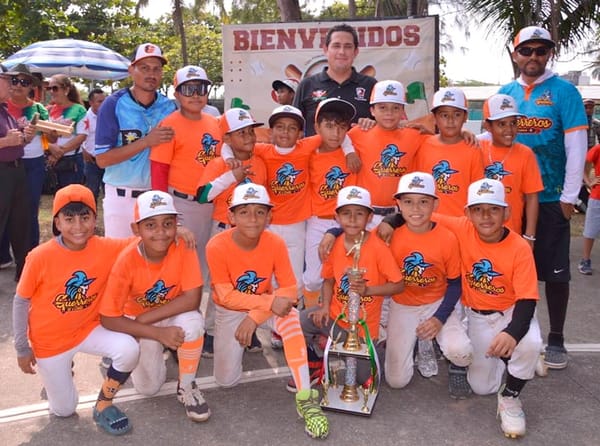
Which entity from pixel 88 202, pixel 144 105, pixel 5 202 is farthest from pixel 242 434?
pixel 5 202

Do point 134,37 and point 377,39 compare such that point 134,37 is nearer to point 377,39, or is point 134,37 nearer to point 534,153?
point 377,39

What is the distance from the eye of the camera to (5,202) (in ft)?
18.0

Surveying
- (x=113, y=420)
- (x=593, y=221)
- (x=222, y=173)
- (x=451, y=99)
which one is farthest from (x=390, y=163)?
(x=593, y=221)

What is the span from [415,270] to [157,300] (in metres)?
1.67

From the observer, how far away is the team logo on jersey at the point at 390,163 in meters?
4.29

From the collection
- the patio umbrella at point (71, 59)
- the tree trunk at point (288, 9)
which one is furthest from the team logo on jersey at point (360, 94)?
the patio umbrella at point (71, 59)

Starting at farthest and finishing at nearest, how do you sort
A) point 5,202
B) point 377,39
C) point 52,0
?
point 52,0 < point 377,39 < point 5,202

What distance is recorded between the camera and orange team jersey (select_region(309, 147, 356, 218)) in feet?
14.5

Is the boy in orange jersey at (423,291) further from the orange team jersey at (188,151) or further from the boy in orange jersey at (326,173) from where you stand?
the orange team jersey at (188,151)

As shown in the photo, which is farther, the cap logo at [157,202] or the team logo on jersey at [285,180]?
the team logo on jersey at [285,180]

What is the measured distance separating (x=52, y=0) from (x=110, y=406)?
67.5 feet

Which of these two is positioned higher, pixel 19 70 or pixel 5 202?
pixel 19 70

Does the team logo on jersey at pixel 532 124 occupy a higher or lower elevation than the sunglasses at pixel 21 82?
lower

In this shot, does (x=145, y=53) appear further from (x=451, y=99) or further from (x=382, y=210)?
(x=451, y=99)
